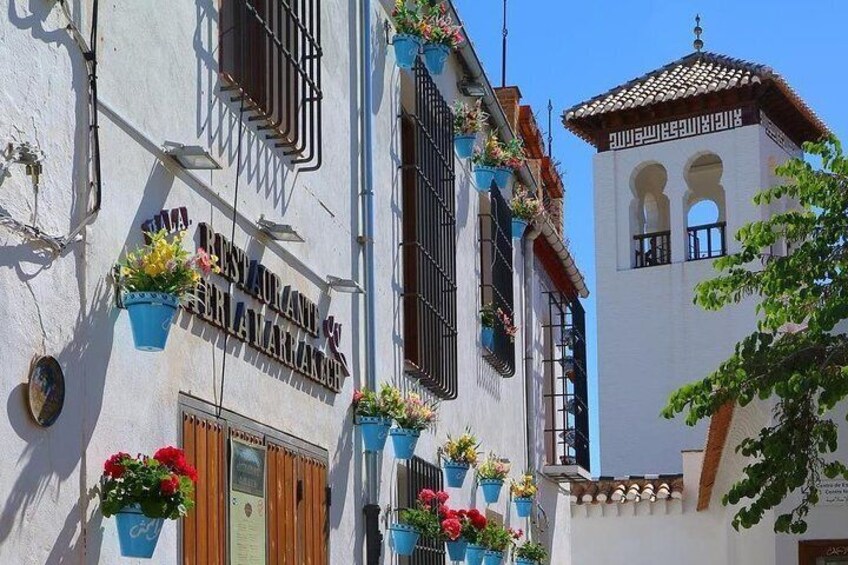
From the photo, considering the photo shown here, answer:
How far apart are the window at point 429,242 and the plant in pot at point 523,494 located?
3.05 m

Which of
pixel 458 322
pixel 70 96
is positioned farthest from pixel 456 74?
pixel 70 96

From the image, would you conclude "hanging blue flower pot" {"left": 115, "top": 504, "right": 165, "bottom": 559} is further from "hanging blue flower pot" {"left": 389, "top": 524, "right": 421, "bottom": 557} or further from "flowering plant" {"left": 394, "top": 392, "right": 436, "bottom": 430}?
"hanging blue flower pot" {"left": 389, "top": 524, "right": 421, "bottom": 557}

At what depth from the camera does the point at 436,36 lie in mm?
11719

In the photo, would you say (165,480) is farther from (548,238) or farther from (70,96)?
(548,238)

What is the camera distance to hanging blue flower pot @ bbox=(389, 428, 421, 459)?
1053 centimetres

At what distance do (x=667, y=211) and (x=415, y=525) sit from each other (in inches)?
978

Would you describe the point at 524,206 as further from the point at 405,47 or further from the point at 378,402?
the point at 378,402

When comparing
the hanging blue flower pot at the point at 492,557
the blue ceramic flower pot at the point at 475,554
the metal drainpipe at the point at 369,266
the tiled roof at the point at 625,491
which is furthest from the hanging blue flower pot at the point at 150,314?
the tiled roof at the point at 625,491

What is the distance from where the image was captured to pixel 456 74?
46.4ft

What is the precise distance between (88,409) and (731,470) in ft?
61.5

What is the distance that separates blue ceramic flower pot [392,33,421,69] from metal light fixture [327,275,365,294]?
2236 millimetres

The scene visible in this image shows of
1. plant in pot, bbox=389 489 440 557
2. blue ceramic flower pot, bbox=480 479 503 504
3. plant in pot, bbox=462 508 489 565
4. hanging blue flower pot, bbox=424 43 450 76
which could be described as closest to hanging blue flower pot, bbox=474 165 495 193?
hanging blue flower pot, bbox=424 43 450 76

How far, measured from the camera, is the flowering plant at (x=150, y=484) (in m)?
5.95

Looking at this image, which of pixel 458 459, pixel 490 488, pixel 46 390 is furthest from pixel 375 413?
pixel 46 390
